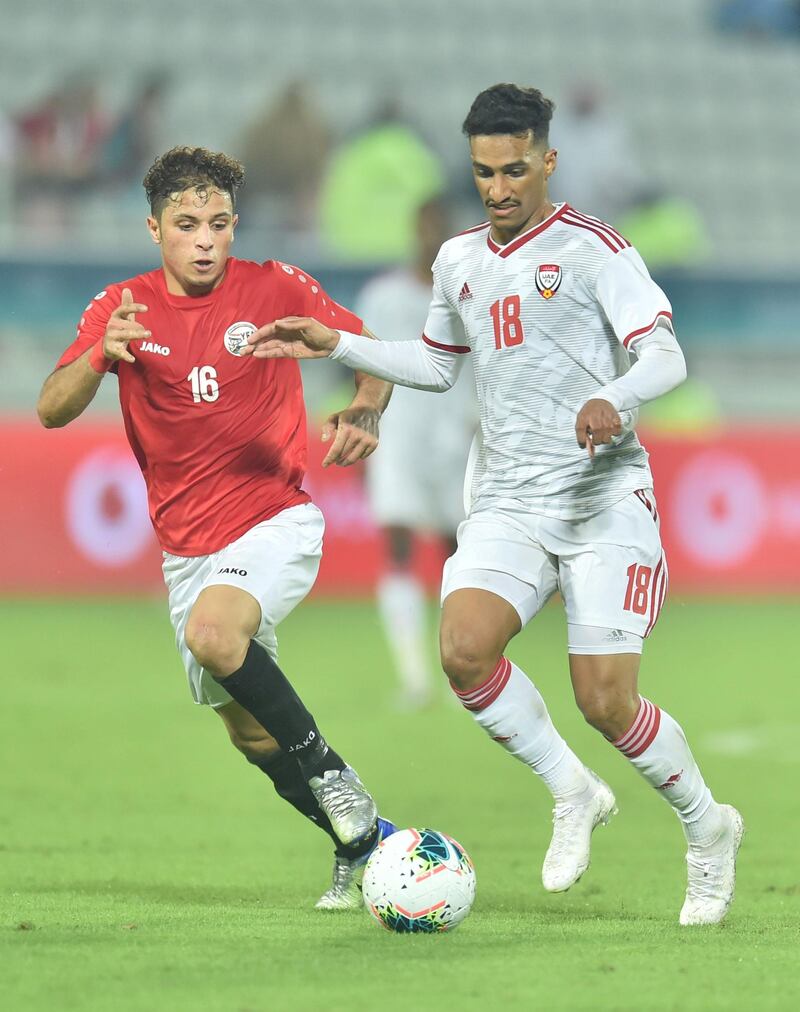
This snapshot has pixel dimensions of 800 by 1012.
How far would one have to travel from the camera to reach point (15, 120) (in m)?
16.8

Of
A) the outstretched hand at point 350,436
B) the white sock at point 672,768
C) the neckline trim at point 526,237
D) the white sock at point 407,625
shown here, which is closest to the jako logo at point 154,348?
the outstretched hand at point 350,436

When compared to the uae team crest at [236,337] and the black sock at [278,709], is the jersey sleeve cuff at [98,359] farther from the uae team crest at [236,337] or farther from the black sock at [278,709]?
the black sock at [278,709]

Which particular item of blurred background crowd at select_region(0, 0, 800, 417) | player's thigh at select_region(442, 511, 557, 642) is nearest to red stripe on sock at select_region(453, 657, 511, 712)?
player's thigh at select_region(442, 511, 557, 642)

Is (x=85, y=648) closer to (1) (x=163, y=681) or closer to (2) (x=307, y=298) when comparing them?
(1) (x=163, y=681)

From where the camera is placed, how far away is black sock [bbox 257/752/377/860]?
521cm

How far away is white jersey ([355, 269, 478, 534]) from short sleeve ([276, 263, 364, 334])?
4195 millimetres

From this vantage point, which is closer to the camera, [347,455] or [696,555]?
[347,455]

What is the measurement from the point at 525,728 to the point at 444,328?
1.22 metres

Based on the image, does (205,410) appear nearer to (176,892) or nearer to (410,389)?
(176,892)

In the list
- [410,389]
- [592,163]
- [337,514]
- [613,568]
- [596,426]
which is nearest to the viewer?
[596,426]

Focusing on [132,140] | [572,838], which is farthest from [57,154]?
[572,838]

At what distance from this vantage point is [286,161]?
16.5 metres

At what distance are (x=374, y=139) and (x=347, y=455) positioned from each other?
37.5 ft

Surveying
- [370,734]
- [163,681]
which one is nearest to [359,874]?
[370,734]
